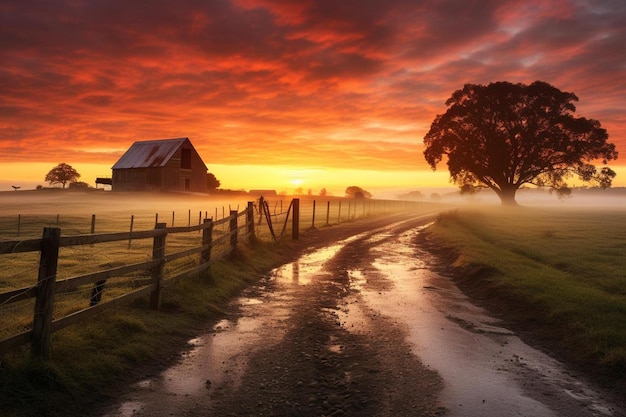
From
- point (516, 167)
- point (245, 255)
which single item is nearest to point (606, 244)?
point (245, 255)

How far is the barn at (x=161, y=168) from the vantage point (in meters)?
66.3

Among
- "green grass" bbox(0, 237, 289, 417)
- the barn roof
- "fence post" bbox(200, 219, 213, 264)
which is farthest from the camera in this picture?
the barn roof

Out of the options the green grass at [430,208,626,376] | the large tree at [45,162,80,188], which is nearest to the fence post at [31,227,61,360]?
the green grass at [430,208,626,376]

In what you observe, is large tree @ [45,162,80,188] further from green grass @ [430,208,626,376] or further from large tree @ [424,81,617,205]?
green grass @ [430,208,626,376]

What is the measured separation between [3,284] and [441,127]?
48932 mm

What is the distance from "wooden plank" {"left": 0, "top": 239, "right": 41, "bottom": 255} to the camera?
5.48m

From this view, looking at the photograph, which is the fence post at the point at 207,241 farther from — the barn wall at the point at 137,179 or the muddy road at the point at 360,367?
the barn wall at the point at 137,179

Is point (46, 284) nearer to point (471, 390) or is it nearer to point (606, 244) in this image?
point (471, 390)

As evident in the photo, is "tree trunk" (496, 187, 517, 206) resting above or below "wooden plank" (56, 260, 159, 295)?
above

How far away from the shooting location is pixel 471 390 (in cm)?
607

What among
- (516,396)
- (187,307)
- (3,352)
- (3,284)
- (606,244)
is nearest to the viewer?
(3,352)

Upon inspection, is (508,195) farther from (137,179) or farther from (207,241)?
(137,179)

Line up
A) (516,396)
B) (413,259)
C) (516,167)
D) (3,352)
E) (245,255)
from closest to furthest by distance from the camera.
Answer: (3,352), (516,396), (245,255), (413,259), (516,167)

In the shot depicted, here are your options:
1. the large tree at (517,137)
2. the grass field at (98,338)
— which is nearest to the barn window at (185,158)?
the large tree at (517,137)
